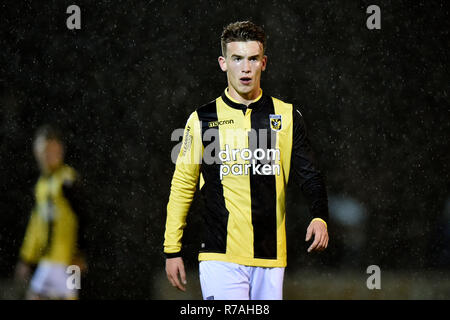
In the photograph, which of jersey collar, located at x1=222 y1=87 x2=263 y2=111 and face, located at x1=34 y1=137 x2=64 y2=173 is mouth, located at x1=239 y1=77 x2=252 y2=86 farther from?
face, located at x1=34 y1=137 x2=64 y2=173

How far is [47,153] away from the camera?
5363 mm

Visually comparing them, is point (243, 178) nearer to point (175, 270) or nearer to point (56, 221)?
point (175, 270)

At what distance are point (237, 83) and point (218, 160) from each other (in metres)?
0.46

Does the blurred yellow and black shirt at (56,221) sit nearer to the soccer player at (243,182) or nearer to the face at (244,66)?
the soccer player at (243,182)

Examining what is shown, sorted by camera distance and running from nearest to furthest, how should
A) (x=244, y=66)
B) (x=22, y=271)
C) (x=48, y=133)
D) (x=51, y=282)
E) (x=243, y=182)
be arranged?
1. (x=243, y=182)
2. (x=244, y=66)
3. (x=51, y=282)
4. (x=22, y=271)
5. (x=48, y=133)

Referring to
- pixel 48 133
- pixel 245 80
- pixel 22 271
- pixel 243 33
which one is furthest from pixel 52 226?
pixel 243 33

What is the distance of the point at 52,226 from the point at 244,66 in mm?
2264

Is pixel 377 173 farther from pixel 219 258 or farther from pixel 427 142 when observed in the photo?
pixel 219 258

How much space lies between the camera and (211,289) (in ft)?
11.2

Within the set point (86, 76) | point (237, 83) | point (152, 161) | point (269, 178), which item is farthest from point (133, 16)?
point (269, 178)

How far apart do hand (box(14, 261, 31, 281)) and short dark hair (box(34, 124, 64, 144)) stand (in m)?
1.09

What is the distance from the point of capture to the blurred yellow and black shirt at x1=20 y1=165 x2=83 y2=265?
4.74m

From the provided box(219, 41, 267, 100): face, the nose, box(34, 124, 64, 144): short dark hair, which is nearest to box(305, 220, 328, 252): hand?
box(219, 41, 267, 100): face

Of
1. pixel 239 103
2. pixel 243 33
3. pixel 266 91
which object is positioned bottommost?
pixel 239 103
